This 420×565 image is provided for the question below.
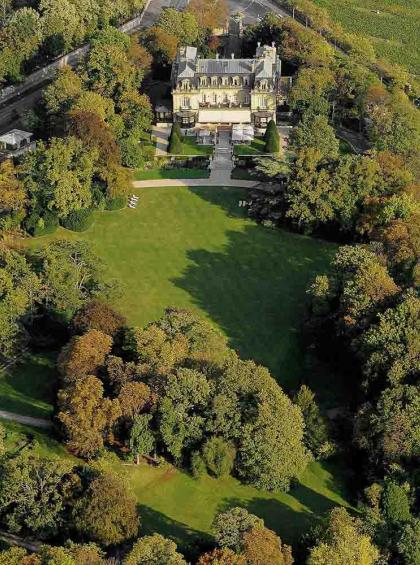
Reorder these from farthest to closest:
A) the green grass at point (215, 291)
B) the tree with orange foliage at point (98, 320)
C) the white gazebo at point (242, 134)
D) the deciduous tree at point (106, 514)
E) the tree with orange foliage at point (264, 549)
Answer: the white gazebo at point (242, 134) → the tree with orange foliage at point (98, 320) → the green grass at point (215, 291) → the deciduous tree at point (106, 514) → the tree with orange foliage at point (264, 549)

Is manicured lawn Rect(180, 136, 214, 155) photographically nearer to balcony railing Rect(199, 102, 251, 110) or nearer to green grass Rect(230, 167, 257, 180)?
green grass Rect(230, 167, 257, 180)

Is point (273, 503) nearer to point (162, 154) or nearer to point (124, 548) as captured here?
point (124, 548)

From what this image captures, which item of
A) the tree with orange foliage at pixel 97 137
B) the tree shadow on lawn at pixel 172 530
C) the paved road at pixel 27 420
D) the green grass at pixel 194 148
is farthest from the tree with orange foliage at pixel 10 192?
the tree shadow on lawn at pixel 172 530

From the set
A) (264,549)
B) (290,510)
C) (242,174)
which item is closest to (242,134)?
(242,174)

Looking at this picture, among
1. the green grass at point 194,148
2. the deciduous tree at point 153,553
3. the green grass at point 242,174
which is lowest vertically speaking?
the deciduous tree at point 153,553

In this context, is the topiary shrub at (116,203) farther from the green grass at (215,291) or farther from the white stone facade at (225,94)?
the white stone facade at (225,94)

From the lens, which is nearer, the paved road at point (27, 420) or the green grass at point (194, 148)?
the paved road at point (27, 420)

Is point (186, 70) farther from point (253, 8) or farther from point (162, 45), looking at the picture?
point (253, 8)
